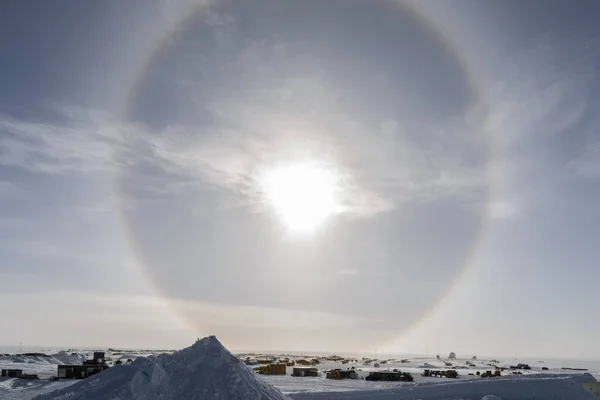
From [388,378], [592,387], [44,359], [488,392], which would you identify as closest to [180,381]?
[488,392]

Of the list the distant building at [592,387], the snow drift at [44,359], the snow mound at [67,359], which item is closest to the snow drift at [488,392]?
the distant building at [592,387]

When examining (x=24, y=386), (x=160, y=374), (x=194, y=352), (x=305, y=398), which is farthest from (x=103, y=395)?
(x=24, y=386)

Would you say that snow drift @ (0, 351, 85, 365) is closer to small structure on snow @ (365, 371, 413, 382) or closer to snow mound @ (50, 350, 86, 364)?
snow mound @ (50, 350, 86, 364)

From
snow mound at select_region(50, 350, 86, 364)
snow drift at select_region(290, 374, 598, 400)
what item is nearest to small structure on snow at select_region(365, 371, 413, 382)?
snow drift at select_region(290, 374, 598, 400)

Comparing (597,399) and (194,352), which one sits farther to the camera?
(597,399)

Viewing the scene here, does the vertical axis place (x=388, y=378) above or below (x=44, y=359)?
below

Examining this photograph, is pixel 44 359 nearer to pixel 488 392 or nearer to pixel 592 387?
pixel 488 392

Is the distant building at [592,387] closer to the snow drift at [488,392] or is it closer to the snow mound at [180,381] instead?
the snow drift at [488,392]

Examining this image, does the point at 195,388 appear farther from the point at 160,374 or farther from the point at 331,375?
the point at 331,375
